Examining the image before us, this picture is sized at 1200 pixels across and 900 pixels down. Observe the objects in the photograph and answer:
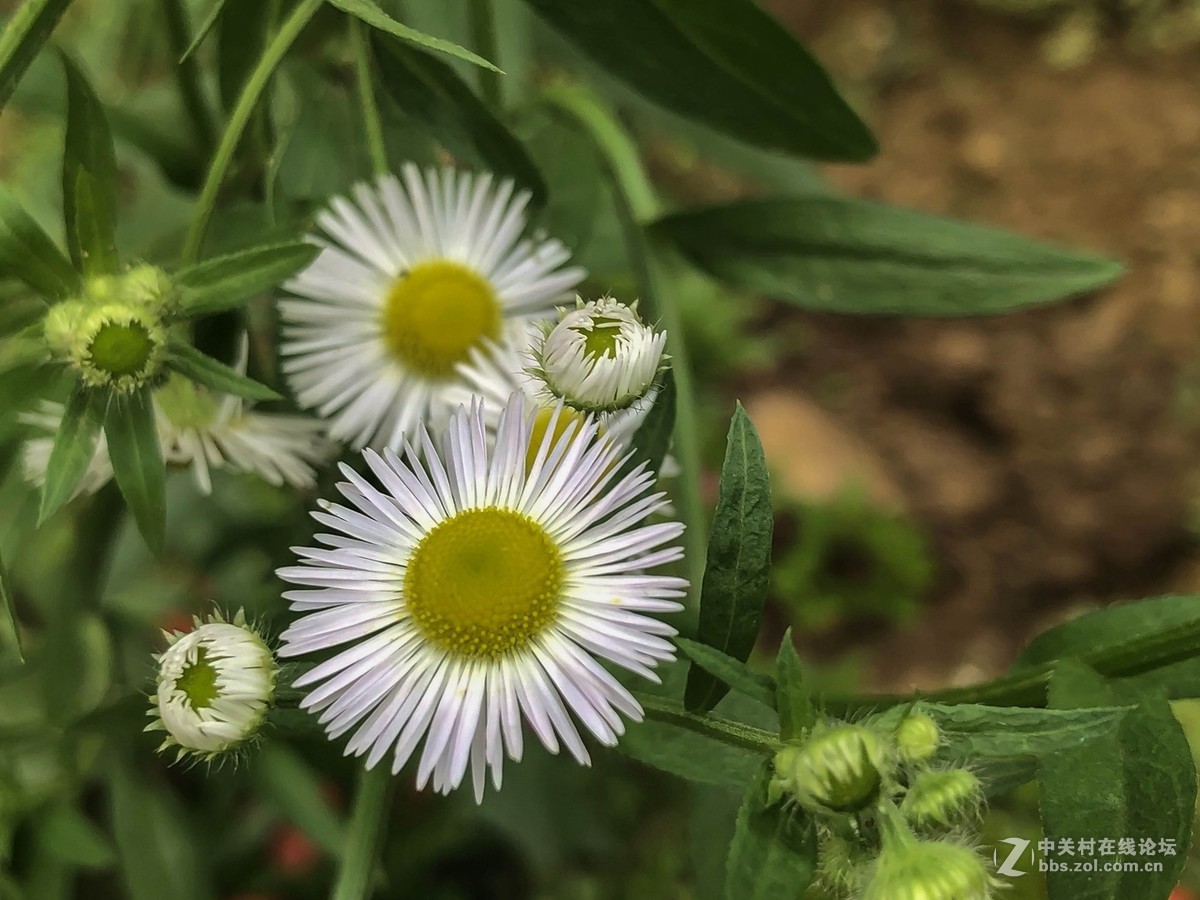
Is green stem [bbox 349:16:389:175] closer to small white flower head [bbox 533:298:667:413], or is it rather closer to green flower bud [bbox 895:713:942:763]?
small white flower head [bbox 533:298:667:413]

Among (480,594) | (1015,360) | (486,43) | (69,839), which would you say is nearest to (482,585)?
(480,594)

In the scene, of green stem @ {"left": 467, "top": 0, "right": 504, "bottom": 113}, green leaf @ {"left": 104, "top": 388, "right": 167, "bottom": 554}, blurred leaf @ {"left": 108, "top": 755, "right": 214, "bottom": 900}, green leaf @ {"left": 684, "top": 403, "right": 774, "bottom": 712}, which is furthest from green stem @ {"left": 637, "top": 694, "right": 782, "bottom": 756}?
blurred leaf @ {"left": 108, "top": 755, "right": 214, "bottom": 900}

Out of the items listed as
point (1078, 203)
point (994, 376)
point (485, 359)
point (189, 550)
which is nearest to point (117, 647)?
point (189, 550)

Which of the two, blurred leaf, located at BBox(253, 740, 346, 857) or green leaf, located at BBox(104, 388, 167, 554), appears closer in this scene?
green leaf, located at BBox(104, 388, 167, 554)

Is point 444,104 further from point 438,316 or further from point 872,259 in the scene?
point 872,259

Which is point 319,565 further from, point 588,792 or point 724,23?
point 588,792

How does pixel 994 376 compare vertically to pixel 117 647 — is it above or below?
above
